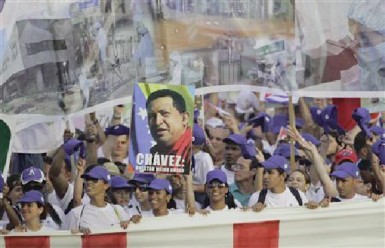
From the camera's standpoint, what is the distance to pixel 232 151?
5742mm

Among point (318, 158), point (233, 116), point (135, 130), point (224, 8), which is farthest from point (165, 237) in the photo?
point (233, 116)

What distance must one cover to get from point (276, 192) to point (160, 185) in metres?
0.62

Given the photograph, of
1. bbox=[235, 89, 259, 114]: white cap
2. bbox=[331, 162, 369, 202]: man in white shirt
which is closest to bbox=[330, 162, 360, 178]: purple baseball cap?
bbox=[331, 162, 369, 202]: man in white shirt

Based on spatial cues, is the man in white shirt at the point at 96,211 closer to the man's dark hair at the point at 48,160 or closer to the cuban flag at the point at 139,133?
the cuban flag at the point at 139,133

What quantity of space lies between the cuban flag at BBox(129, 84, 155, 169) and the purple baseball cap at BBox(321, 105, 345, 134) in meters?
1.25

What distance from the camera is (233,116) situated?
23.5ft

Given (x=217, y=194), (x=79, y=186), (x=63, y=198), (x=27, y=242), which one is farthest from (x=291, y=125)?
(x=27, y=242)

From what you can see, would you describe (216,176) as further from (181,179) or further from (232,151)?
(232,151)

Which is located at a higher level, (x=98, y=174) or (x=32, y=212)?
(x=98, y=174)

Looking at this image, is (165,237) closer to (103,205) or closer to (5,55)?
(103,205)

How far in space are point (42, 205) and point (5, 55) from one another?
882 millimetres

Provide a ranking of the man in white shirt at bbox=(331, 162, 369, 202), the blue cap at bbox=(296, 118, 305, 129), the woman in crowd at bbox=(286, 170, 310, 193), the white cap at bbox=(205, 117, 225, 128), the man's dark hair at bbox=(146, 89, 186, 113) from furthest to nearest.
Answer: the white cap at bbox=(205, 117, 225, 128) < the blue cap at bbox=(296, 118, 305, 129) < the woman in crowd at bbox=(286, 170, 310, 193) < the man's dark hair at bbox=(146, 89, 186, 113) < the man in white shirt at bbox=(331, 162, 369, 202)

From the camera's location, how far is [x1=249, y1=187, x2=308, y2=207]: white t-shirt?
5.11 meters

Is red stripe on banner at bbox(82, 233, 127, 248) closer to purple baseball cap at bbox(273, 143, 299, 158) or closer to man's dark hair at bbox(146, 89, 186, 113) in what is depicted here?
man's dark hair at bbox(146, 89, 186, 113)
